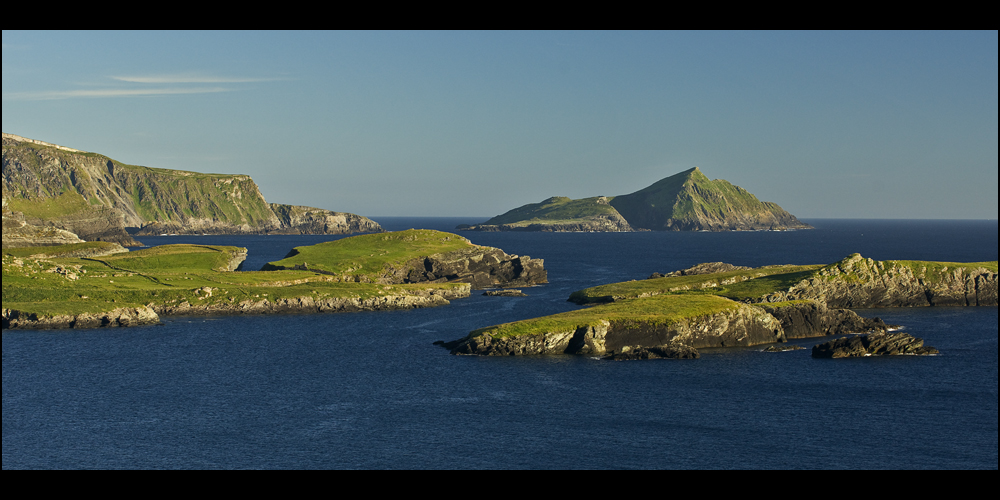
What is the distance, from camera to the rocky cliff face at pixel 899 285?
157125 mm

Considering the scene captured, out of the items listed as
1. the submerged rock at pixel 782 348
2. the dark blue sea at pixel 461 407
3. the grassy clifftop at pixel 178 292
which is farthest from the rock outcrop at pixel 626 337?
the grassy clifftop at pixel 178 292

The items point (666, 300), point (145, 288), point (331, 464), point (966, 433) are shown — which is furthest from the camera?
point (145, 288)

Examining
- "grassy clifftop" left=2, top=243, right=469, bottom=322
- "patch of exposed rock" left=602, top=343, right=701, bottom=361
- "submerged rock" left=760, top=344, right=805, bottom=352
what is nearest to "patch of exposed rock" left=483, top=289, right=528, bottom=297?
"grassy clifftop" left=2, top=243, right=469, bottom=322

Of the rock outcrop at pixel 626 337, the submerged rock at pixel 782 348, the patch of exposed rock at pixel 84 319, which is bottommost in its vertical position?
the submerged rock at pixel 782 348

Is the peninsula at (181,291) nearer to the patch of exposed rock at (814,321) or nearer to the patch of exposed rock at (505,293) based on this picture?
the patch of exposed rock at (505,293)

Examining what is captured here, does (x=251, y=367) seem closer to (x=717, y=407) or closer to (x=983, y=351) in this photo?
(x=717, y=407)

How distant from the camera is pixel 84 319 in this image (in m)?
134

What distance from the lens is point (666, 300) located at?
137000mm

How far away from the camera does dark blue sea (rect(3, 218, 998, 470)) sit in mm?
69125

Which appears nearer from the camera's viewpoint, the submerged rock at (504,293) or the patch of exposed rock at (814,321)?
the patch of exposed rock at (814,321)

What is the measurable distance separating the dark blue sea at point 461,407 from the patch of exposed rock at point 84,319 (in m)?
5.16

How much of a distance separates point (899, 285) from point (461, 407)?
374 feet
